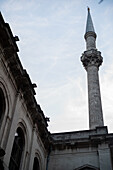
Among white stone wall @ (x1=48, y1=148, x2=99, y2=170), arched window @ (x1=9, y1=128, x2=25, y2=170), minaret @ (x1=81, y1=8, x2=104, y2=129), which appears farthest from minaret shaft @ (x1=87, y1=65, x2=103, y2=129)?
arched window @ (x1=9, y1=128, x2=25, y2=170)

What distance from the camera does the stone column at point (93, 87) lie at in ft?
65.6

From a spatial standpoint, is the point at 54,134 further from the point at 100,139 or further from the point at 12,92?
the point at 12,92

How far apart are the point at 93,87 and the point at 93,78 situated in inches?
46.2

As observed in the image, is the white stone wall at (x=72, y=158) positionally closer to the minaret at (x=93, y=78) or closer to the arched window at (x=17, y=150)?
the minaret at (x=93, y=78)

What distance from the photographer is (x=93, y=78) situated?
76.9 ft

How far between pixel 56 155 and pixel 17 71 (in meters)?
7.13

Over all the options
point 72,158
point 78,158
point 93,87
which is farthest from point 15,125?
point 93,87

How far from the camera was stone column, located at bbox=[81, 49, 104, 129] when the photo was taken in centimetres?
2000

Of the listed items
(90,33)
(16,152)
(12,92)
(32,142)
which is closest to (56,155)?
(32,142)

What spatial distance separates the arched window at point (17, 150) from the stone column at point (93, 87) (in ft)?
25.8

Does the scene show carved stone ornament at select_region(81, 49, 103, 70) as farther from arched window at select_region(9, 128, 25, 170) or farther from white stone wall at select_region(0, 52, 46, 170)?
arched window at select_region(9, 128, 25, 170)

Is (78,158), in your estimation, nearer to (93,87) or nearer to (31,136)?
(31,136)

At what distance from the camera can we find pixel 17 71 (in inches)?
487

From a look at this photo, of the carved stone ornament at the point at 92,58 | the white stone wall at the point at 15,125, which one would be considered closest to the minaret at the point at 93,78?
the carved stone ornament at the point at 92,58
